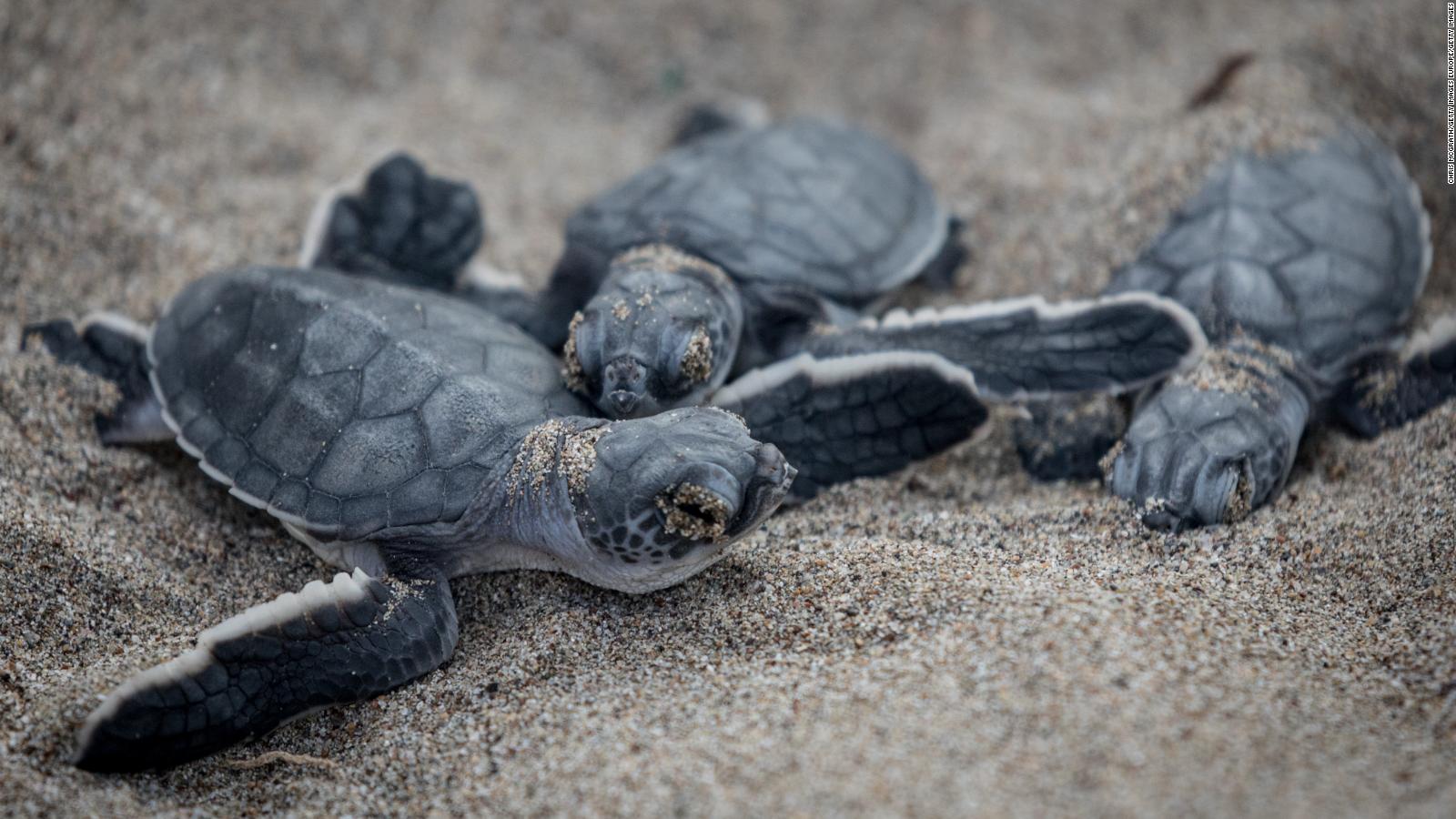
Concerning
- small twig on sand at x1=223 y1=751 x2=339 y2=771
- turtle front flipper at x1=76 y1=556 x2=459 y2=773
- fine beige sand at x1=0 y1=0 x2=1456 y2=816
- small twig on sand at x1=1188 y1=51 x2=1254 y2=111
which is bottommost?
small twig on sand at x1=223 y1=751 x2=339 y2=771

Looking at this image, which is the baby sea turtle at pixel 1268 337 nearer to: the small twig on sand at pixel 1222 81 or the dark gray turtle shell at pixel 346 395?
the small twig on sand at pixel 1222 81

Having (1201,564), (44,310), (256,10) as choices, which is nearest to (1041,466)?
(1201,564)

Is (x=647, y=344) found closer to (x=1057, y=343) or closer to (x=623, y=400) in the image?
(x=623, y=400)

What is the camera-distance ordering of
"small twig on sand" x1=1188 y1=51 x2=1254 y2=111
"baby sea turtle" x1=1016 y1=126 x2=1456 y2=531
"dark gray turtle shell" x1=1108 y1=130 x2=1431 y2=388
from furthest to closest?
"small twig on sand" x1=1188 y1=51 x2=1254 y2=111, "dark gray turtle shell" x1=1108 y1=130 x2=1431 y2=388, "baby sea turtle" x1=1016 y1=126 x2=1456 y2=531

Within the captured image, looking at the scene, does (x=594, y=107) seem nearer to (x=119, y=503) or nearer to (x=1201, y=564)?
(x=119, y=503)

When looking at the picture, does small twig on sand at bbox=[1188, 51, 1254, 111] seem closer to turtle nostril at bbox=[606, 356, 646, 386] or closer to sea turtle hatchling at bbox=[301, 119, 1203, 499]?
sea turtle hatchling at bbox=[301, 119, 1203, 499]

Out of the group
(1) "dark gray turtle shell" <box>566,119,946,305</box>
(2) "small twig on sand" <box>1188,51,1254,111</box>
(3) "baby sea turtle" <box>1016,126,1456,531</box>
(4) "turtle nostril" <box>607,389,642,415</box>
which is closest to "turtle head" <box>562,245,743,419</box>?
(4) "turtle nostril" <box>607,389,642,415</box>
